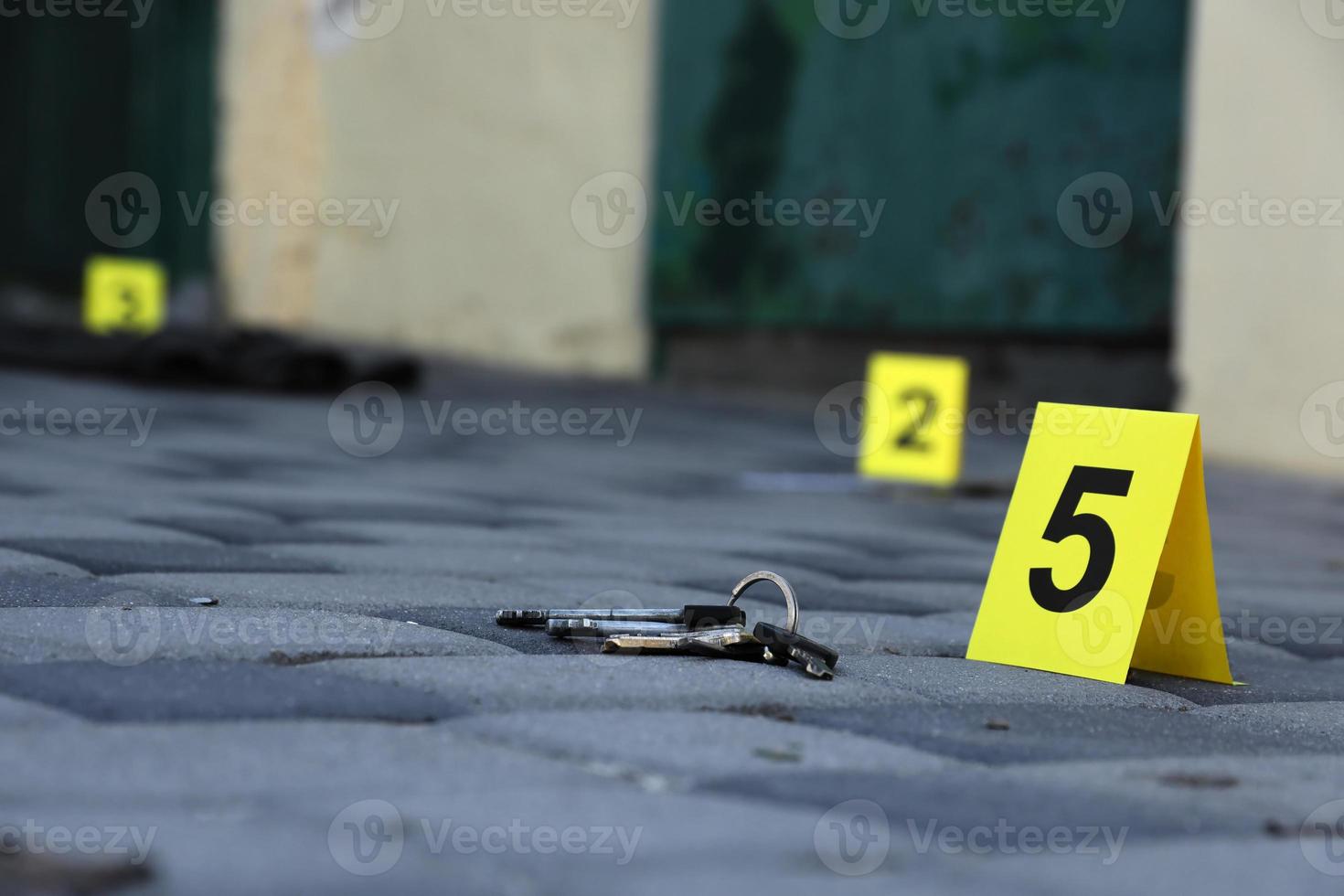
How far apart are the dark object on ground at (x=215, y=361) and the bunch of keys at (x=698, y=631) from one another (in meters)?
3.82

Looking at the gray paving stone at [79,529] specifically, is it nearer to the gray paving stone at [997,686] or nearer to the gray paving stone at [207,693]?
the gray paving stone at [207,693]

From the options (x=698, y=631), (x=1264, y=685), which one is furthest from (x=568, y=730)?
(x=1264, y=685)

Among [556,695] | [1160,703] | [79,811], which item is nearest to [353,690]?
[556,695]

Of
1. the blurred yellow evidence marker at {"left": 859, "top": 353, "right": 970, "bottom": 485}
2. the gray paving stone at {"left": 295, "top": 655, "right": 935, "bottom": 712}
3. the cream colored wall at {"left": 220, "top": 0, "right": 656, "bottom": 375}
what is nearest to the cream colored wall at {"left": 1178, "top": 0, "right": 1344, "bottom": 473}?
the blurred yellow evidence marker at {"left": 859, "top": 353, "right": 970, "bottom": 485}

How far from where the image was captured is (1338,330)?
4.18 metres

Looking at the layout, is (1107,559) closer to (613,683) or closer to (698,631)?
(698,631)

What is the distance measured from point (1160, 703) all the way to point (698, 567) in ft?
2.89

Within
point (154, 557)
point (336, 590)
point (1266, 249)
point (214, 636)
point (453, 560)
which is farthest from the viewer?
point (1266, 249)

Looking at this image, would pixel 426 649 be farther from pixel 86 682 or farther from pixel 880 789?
pixel 880 789

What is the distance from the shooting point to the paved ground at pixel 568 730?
0.98m

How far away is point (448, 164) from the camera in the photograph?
25.0 feet

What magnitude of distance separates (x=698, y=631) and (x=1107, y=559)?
1.30 feet

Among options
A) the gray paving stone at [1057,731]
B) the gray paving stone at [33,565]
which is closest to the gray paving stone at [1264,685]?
the gray paving stone at [1057,731]

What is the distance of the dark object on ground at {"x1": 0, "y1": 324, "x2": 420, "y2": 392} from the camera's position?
5391mm
